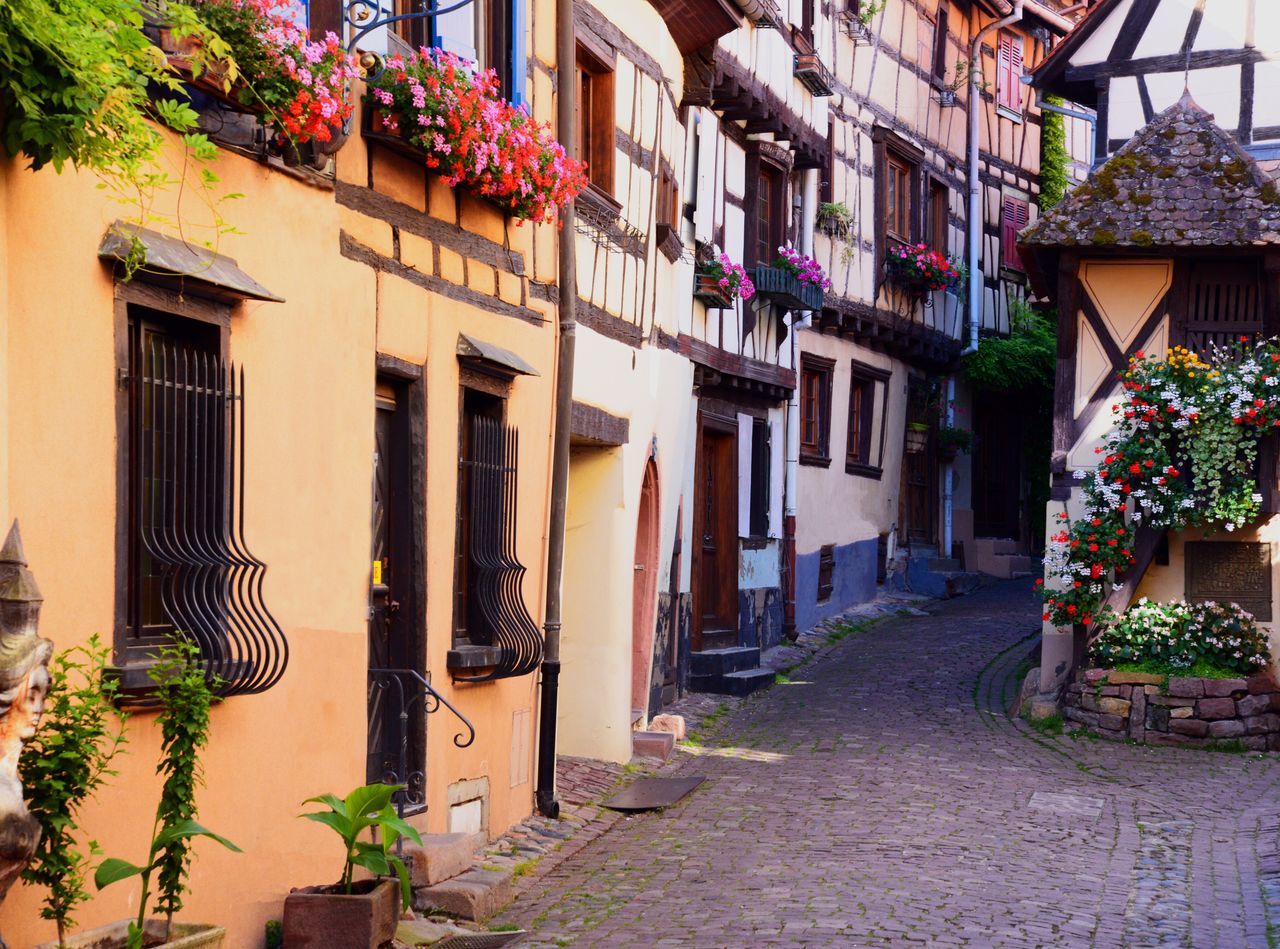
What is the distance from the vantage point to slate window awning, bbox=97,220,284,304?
18.1 feet

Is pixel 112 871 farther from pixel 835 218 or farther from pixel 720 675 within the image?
pixel 835 218

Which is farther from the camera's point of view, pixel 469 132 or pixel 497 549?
pixel 497 549

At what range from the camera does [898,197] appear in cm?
2270

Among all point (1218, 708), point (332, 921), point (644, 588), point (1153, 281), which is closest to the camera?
point (332, 921)

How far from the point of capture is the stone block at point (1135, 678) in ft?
46.5

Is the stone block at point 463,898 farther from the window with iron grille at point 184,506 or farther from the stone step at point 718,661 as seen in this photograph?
the stone step at point 718,661

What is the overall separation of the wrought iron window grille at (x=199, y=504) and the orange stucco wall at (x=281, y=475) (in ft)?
0.59

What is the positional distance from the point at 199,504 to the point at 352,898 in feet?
5.18

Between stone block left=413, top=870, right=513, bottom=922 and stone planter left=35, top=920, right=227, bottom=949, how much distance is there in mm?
1910

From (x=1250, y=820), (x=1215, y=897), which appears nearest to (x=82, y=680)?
(x=1215, y=897)

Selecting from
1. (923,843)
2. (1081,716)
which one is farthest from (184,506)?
(1081,716)

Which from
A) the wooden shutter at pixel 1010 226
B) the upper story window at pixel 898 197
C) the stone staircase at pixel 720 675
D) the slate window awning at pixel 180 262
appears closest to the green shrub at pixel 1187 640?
the stone staircase at pixel 720 675

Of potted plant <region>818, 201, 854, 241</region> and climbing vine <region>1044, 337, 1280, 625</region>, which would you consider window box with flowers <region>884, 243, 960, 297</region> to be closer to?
potted plant <region>818, 201, 854, 241</region>

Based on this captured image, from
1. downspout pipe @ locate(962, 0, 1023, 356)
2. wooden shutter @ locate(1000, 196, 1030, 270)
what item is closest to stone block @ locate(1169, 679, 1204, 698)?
downspout pipe @ locate(962, 0, 1023, 356)
